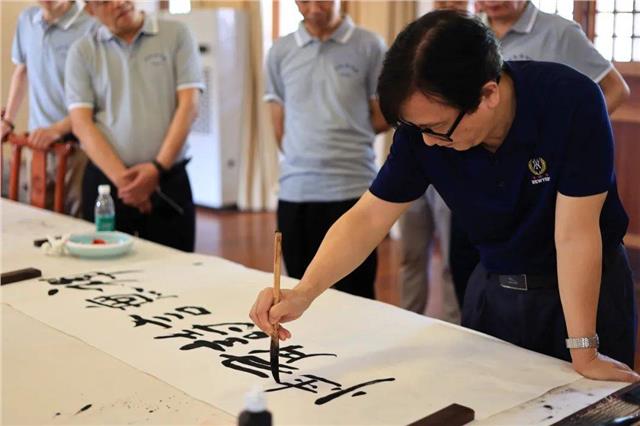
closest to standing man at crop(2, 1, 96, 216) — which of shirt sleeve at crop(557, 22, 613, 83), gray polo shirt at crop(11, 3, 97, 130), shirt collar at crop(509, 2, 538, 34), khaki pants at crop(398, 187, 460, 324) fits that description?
gray polo shirt at crop(11, 3, 97, 130)

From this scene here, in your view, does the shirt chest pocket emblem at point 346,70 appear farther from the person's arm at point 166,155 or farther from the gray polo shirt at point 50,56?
the gray polo shirt at point 50,56

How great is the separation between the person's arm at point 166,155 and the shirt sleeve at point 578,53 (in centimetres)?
119

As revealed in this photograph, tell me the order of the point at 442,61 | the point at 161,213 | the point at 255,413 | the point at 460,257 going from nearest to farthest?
the point at 255,413 < the point at 442,61 < the point at 460,257 < the point at 161,213

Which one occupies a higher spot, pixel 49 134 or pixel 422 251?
pixel 49 134

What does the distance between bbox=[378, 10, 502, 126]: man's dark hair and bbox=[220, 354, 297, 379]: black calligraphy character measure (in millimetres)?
446

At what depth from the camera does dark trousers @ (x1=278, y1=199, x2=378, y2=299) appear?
2680 mm

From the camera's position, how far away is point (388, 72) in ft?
3.94

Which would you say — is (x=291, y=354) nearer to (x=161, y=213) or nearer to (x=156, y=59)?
(x=161, y=213)

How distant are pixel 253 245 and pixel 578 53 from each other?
9.54 feet

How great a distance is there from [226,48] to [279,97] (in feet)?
9.34

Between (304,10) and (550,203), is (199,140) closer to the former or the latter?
(304,10)

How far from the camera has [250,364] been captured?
136 centimetres

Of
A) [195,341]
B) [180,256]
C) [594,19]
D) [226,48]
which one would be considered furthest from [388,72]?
[226,48]

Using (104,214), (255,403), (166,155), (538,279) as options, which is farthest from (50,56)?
(255,403)
